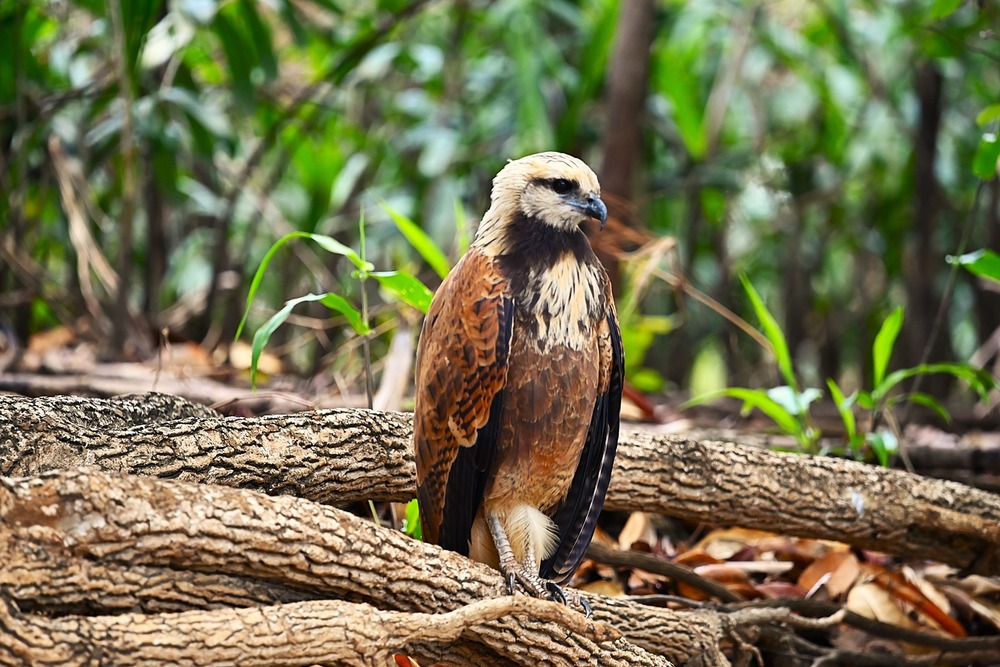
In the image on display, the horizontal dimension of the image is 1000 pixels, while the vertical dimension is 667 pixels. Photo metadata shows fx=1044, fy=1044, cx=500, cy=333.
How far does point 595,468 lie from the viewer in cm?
291

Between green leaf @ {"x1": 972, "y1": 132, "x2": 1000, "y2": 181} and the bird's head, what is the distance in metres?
1.38

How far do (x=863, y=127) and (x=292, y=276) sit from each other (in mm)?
3998

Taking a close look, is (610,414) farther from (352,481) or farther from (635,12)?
(635,12)

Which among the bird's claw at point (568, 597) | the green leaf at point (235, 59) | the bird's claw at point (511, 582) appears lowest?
the bird's claw at point (568, 597)

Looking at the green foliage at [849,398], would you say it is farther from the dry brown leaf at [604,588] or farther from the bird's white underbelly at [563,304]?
the bird's white underbelly at [563,304]

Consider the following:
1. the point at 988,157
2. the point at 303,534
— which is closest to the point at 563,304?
the point at 303,534

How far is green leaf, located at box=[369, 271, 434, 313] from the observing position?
2.87m

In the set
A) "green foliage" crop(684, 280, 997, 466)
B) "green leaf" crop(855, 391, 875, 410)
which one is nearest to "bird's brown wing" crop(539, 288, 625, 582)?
"green foliage" crop(684, 280, 997, 466)

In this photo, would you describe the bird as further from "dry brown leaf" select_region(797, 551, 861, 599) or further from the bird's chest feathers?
"dry brown leaf" select_region(797, 551, 861, 599)

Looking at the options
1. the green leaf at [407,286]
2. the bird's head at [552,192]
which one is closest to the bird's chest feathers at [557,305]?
the bird's head at [552,192]

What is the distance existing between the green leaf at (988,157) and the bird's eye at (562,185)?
1.46 meters

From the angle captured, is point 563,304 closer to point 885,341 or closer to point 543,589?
point 543,589

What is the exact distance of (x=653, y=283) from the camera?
5887 mm

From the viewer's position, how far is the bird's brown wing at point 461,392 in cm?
256
